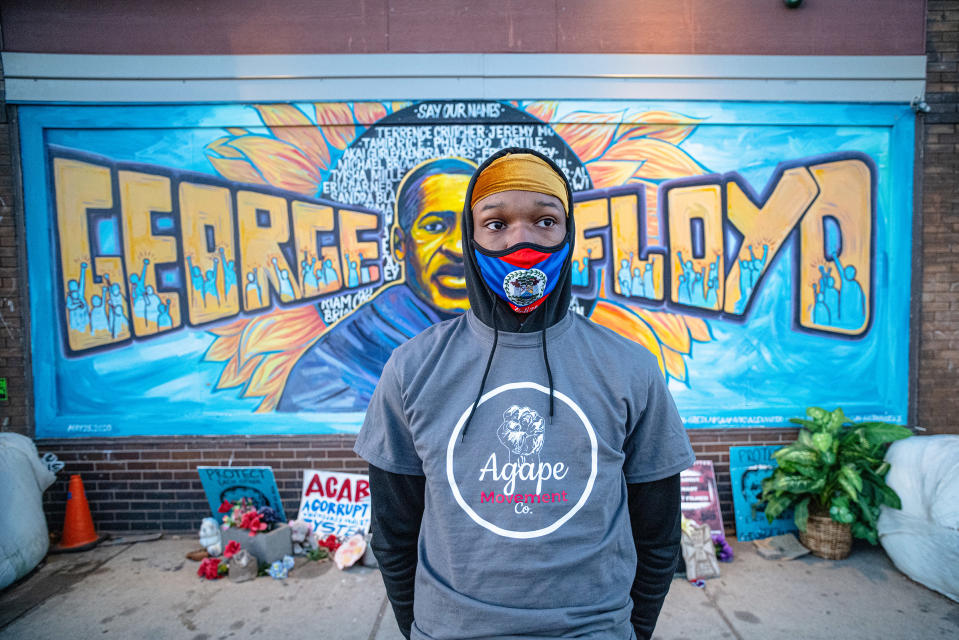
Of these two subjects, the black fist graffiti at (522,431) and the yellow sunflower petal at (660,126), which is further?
the yellow sunflower petal at (660,126)

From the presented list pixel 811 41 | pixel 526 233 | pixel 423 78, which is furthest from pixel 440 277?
pixel 811 41

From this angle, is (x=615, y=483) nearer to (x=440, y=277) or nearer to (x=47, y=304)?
(x=440, y=277)

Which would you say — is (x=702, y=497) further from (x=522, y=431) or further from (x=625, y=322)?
(x=522, y=431)

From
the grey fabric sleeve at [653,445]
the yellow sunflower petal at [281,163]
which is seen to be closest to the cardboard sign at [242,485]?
the yellow sunflower petal at [281,163]

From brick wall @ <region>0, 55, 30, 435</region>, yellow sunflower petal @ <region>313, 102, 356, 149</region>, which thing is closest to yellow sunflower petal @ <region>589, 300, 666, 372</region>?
yellow sunflower petal @ <region>313, 102, 356, 149</region>

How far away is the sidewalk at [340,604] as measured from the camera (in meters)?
3.04

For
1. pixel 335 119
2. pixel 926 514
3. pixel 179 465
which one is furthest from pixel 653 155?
pixel 179 465

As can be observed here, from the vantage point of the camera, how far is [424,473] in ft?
4.87

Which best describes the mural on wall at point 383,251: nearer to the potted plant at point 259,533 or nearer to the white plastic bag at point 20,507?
the white plastic bag at point 20,507

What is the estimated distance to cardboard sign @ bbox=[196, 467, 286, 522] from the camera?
13.9 feet

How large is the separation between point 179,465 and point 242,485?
0.60 metres

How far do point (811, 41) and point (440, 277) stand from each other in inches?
152

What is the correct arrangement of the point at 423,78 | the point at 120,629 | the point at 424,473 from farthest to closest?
the point at 423,78
the point at 120,629
the point at 424,473

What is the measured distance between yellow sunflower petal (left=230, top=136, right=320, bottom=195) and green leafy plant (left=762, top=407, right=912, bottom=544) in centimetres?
458
